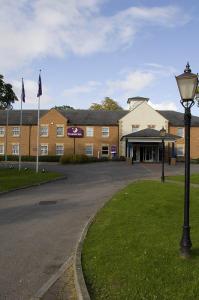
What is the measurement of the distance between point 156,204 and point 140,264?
7.24 metres

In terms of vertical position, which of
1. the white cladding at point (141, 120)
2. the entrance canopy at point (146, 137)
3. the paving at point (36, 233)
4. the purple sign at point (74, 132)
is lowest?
the paving at point (36, 233)

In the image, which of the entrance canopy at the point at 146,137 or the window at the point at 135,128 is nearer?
the entrance canopy at the point at 146,137

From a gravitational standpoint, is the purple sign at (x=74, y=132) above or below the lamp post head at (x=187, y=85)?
above

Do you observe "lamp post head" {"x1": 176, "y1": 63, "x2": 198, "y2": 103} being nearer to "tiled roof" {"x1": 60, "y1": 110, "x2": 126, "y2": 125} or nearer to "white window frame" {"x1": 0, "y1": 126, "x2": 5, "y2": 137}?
"tiled roof" {"x1": 60, "y1": 110, "x2": 126, "y2": 125}

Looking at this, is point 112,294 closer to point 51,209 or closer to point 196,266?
point 196,266

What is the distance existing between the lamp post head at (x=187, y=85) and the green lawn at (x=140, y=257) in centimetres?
320

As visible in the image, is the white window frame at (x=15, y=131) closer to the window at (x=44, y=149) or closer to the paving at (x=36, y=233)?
the window at (x=44, y=149)

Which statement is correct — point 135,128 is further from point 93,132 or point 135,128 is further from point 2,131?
point 2,131

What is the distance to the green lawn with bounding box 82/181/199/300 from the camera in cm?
592

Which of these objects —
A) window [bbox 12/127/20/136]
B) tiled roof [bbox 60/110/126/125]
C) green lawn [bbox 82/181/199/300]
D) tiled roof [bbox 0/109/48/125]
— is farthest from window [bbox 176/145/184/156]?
green lawn [bbox 82/181/199/300]

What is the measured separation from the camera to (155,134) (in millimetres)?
53062

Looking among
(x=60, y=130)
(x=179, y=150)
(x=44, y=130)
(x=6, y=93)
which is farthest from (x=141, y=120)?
(x=6, y=93)

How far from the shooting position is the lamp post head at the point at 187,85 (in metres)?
8.02

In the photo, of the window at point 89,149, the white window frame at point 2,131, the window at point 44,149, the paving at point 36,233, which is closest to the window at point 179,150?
the window at point 89,149
